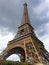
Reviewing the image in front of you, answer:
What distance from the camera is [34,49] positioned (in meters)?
43.6

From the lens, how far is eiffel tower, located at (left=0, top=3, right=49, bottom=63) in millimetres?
42506

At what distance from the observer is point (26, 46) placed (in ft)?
148

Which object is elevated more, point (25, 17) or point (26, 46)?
point (25, 17)

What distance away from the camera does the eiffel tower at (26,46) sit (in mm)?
42506

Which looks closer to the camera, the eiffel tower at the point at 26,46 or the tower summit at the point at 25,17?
the eiffel tower at the point at 26,46

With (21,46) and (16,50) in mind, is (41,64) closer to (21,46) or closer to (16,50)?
(21,46)

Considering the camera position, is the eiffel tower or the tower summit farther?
the tower summit

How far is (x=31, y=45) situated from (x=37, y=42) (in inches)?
197

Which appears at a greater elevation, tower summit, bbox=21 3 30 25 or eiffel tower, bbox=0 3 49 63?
tower summit, bbox=21 3 30 25

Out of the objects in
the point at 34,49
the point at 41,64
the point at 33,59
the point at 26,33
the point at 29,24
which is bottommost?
the point at 41,64

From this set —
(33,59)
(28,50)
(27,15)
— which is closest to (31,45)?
(28,50)

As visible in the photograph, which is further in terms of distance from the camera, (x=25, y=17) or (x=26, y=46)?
(x=25, y=17)

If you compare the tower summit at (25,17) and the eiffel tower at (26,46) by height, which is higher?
the tower summit at (25,17)

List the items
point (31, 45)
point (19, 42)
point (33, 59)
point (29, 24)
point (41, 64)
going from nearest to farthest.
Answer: point (41, 64) → point (33, 59) → point (31, 45) → point (19, 42) → point (29, 24)
